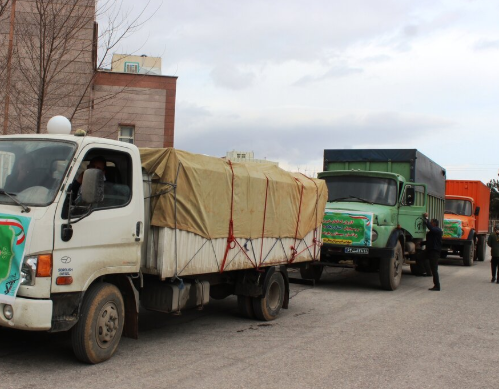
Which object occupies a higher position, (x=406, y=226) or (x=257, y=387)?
(x=406, y=226)

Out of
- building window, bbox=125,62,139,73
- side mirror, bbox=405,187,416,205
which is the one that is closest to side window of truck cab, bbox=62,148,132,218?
side mirror, bbox=405,187,416,205

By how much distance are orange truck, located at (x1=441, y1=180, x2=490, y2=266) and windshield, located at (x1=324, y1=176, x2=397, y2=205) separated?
881cm

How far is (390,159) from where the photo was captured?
14.9 meters

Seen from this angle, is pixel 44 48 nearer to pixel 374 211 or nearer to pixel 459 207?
pixel 374 211

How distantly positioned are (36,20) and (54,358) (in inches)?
331

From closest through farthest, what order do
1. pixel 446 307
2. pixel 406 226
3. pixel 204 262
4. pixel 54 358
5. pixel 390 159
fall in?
pixel 54 358 → pixel 204 262 → pixel 446 307 → pixel 406 226 → pixel 390 159

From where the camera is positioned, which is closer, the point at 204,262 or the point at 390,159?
the point at 204,262

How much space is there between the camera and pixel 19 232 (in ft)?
17.0

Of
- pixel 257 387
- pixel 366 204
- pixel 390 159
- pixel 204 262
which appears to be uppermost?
pixel 390 159

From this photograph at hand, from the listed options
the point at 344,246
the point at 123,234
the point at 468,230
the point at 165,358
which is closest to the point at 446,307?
the point at 344,246

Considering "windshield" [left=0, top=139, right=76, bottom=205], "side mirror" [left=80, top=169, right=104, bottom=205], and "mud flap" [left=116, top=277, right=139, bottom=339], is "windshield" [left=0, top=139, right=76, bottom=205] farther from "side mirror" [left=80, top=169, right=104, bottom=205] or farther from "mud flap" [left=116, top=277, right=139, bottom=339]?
"mud flap" [left=116, top=277, right=139, bottom=339]

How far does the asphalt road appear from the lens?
563 centimetres

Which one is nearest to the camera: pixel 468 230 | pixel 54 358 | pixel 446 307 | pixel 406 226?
pixel 54 358

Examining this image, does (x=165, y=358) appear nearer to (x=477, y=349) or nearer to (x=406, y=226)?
(x=477, y=349)
